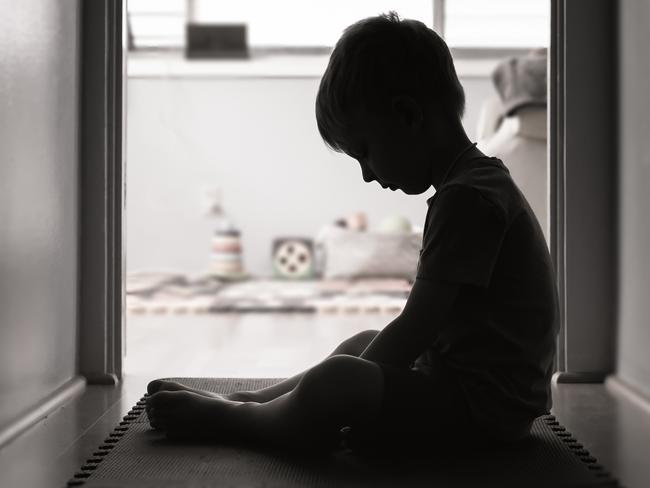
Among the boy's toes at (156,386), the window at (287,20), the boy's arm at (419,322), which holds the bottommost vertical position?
the boy's toes at (156,386)

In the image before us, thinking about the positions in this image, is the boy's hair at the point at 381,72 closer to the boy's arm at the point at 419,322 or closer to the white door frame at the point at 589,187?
the boy's arm at the point at 419,322

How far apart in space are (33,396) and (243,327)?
1.24m

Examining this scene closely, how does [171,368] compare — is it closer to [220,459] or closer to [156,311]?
[220,459]

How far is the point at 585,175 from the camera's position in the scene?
1.55 meters

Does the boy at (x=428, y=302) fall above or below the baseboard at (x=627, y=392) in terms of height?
above

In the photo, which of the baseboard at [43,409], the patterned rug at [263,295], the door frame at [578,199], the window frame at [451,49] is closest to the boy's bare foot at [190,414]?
the baseboard at [43,409]

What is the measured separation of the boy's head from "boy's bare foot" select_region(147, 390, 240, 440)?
0.36 m

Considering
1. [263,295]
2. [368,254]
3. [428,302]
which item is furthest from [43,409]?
[368,254]

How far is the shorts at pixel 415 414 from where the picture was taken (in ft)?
3.03

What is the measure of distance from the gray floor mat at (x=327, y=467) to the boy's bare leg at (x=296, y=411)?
0.02m

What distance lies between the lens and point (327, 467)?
2.98 feet

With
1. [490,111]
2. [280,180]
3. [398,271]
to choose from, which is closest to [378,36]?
[490,111]

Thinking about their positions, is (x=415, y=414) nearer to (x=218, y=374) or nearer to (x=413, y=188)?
(x=413, y=188)

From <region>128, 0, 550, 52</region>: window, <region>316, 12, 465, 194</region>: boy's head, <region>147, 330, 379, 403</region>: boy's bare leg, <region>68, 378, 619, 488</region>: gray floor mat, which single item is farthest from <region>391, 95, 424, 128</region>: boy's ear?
<region>128, 0, 550, 52</region>: window
